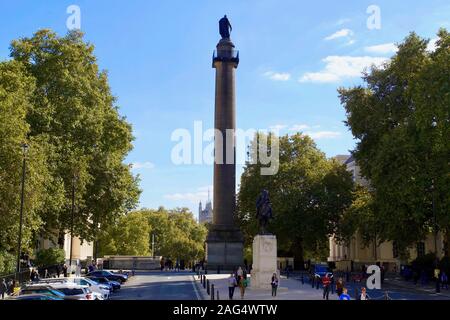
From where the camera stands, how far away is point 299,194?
65625 mm

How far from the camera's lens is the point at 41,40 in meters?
48.4

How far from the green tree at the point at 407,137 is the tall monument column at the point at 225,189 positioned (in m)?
11.9

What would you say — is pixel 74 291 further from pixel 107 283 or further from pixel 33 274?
pixel 33 274

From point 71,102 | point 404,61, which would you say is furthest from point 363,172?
point 71,102

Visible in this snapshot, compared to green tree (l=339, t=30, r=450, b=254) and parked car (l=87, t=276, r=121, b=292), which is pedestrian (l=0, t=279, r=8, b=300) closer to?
parked car (l=87, t=276, r=121, b=292)

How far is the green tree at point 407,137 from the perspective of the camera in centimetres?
4044

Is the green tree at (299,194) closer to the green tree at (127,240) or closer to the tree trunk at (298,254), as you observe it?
the tree trunk at (298,254)

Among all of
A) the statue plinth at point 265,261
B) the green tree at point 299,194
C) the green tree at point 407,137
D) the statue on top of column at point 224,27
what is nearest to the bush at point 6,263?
the statue plinth at point 265,261

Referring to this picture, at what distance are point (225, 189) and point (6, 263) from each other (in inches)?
928

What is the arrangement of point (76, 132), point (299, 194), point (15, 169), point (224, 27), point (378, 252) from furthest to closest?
point (378, 252), point (299, 194), point (224, 27), point (76, 132), point (15, 169)

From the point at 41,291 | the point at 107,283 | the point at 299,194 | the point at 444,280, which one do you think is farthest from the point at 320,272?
the point at 41,291
